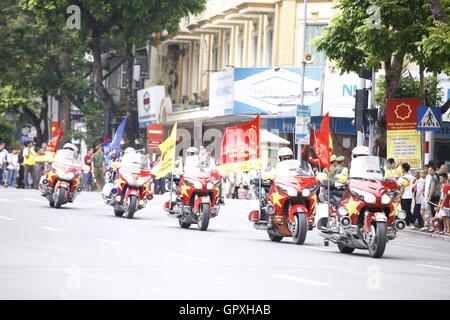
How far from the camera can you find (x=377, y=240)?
1817 cm

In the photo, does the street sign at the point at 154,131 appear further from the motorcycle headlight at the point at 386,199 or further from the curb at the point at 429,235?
the motorcycle headlight at the point at 386,199

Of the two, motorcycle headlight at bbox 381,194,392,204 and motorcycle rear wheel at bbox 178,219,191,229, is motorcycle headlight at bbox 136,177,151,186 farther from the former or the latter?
motorcycle headlight at bbox 381,194,392,204

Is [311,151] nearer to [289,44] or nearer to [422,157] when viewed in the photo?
[289,44]

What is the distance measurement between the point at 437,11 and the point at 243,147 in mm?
5492

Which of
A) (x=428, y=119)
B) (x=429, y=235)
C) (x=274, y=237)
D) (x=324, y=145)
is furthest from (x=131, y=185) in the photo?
(x=428, y=119)

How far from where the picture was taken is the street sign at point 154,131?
5153 cm

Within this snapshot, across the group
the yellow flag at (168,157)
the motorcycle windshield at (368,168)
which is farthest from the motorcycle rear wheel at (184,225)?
the motorcycle windshield at (368,168)

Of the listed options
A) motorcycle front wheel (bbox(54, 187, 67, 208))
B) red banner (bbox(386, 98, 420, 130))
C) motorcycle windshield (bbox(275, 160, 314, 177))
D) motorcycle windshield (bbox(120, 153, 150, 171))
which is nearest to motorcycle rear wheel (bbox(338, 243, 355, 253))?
motorcycle windshield (bbox(275, 160, 314, 177))

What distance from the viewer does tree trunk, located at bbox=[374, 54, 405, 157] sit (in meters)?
32.2

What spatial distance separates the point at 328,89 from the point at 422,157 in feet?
53.6

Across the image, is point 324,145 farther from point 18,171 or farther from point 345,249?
point 18,171

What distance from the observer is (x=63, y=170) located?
29938mm

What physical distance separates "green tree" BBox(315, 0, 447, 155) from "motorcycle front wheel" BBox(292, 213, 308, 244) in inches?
307

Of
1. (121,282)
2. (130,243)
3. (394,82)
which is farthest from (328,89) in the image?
(121,282)
